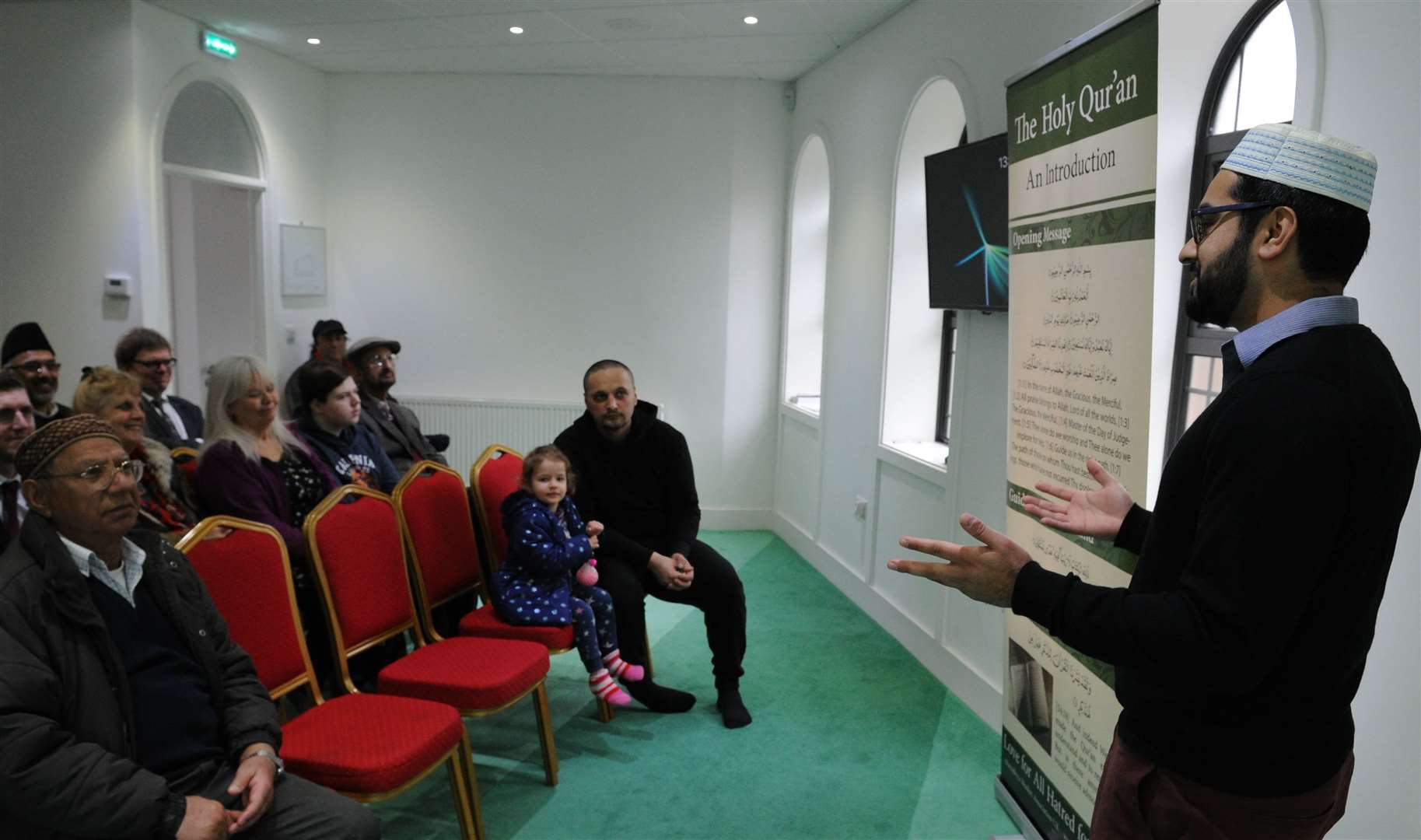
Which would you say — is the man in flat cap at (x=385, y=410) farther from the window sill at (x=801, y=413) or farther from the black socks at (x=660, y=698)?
the window sill at (x=801, y=413)

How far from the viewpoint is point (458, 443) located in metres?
7.15

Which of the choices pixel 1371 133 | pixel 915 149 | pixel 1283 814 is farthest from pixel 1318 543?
pixel 915 149

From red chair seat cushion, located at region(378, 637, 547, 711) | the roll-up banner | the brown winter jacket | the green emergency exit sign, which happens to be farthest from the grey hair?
the green emergency exit sign

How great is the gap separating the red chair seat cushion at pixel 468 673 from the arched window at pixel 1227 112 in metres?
2.07

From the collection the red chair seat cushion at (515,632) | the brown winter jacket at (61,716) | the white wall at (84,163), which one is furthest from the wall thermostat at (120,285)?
the brown winter jacket at (61,716)

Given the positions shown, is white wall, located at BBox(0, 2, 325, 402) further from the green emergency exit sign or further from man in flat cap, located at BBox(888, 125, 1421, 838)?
man in flat cap, located at BBox(888, 125, 1421, 838)

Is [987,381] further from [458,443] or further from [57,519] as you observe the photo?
[458,443]

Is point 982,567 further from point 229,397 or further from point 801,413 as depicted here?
point 801,413

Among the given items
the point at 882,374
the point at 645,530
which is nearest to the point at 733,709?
the point at 645,530

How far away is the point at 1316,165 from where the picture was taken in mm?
1241

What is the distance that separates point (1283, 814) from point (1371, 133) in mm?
1464

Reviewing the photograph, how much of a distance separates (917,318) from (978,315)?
0.88m

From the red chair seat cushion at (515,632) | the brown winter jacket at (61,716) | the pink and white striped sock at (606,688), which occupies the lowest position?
the pink and white striped sock at (606,688)

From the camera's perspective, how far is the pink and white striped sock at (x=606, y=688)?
3.48 m
